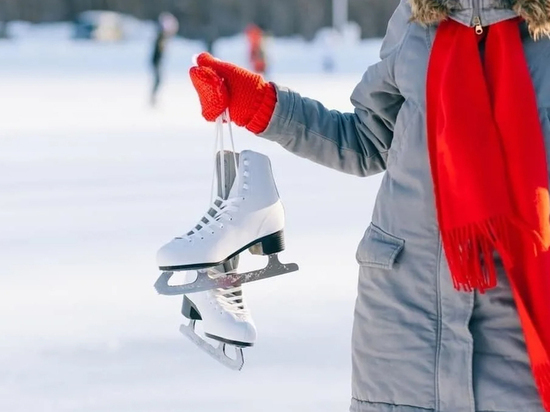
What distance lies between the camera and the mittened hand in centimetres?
161

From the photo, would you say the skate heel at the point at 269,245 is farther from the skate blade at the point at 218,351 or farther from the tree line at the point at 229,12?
the tree line at the point at 229,12

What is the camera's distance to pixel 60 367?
2.97m

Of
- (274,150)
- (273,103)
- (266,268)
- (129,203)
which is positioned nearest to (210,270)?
(266,268)

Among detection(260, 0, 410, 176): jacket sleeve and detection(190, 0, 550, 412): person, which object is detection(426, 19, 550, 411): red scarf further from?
detection(260, 0, 410, 176): jacket sleeve

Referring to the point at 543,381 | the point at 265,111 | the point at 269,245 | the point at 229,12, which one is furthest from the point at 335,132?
the point at 229,12

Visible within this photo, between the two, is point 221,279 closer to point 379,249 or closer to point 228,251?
point 228,251

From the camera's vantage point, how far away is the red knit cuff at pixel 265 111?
5.39 feet

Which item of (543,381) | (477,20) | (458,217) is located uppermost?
(477,20)

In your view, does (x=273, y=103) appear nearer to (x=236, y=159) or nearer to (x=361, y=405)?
(x=236, y=159)

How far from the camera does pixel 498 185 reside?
1346 mm

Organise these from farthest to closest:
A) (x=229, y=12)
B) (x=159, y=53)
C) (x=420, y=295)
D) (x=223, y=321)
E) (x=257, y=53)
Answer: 1. (x=229, y=12)
2. (x=257, y=53)
3. (x=159, y=53)
4. (x=223, y=321)
5. (x=420, y=295)

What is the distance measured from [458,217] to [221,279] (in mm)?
390

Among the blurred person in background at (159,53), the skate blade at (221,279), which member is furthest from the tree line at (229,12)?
the skate blade at (221,279)

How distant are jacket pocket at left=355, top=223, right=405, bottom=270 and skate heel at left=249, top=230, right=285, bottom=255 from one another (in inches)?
5.1
